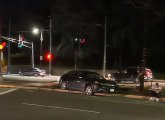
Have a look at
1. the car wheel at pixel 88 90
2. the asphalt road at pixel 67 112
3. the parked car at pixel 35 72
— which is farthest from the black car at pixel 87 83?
the parked car at pixel 35 72

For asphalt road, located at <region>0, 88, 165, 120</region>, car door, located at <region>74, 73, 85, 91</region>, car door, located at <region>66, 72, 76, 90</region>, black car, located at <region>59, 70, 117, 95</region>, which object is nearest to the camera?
asphalt road, located at <region>0, 88, 165, 120</region>

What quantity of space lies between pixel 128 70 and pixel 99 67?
90.1ft

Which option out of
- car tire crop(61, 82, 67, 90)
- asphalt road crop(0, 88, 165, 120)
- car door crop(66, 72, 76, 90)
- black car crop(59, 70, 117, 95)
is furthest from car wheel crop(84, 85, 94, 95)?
asphalt road crop(0, 88, 165, 120)

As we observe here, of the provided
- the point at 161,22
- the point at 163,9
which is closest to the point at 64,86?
the point at 163,9

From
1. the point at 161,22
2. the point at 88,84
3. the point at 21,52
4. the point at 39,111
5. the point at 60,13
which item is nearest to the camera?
the point at 39,111

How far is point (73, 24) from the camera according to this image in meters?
70.3

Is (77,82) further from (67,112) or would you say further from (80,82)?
(67,112)

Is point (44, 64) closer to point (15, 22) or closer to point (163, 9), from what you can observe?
point (15, 22)

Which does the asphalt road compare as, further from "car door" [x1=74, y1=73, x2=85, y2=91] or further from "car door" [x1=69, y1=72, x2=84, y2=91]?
"car door" [x1=69, y1=72, x2=84, y2=91]

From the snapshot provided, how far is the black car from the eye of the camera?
27.7m

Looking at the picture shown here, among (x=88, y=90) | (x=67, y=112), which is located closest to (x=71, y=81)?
(x=88, y=90)

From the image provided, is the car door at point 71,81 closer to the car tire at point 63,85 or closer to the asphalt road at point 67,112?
the car tire at point 63,85

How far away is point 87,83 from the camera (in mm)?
28266

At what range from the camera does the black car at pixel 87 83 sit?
2772 centimetres
